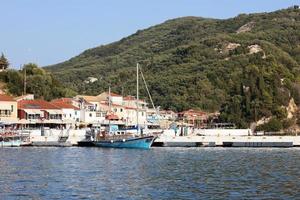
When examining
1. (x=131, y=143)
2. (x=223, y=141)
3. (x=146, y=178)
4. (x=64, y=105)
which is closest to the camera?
(x=146, y=178)

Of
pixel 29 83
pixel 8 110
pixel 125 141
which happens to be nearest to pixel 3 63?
pixel 29 83

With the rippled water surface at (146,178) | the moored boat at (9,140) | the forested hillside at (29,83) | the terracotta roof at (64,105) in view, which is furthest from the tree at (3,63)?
the rippled water surface at (146,178)

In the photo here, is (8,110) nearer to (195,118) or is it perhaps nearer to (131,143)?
(131,143)

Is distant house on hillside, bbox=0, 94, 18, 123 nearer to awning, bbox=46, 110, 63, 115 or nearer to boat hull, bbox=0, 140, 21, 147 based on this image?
awning, bbox=46, 110, 63, 115

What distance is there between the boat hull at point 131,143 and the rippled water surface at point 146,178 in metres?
23.4

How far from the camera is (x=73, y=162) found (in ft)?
205

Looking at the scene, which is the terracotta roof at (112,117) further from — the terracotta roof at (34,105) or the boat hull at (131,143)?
the boat hull at (131,143)

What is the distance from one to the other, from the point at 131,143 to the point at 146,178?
4497 cm

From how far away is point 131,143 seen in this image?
9306 cm

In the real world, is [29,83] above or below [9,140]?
above

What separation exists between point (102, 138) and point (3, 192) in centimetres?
5752

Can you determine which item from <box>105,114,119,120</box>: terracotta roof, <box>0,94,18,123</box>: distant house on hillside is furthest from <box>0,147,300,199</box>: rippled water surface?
<box>105,114,119,120</box>: terracotta roof

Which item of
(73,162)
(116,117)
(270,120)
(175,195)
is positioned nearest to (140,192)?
(175,195)

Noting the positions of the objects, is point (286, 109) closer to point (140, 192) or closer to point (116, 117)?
point (116, 117)
